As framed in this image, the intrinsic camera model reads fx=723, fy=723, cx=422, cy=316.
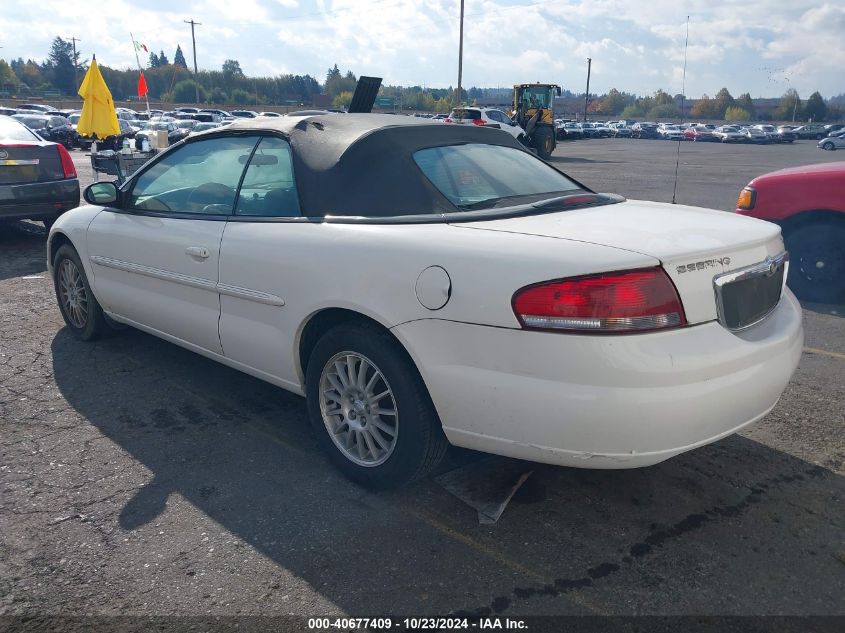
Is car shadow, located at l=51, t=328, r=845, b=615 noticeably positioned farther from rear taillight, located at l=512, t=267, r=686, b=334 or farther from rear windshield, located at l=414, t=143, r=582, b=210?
rear windshield, located at l=414, t=143, r=582, b=210

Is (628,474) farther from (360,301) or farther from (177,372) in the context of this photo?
(177,372)

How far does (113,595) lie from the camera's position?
250 centimetres

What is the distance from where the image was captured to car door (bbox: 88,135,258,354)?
12.5 feet

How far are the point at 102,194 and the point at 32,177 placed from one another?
4.81m

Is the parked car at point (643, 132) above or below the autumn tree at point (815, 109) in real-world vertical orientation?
below

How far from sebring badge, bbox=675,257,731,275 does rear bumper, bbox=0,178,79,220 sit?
8.02 meters

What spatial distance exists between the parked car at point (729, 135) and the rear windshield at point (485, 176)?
59691 millimetres

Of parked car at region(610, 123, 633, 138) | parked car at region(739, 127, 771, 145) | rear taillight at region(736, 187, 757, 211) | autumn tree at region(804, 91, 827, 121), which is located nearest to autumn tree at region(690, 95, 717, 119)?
autumn tree at region(804, 91, 827, 121)

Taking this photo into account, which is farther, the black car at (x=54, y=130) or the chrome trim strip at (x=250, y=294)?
the black car at (x=54, y=130)

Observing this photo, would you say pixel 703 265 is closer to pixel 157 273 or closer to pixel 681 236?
pixel 681 236

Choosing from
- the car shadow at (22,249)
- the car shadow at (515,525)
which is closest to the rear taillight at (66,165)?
the car shadow at (22,249)

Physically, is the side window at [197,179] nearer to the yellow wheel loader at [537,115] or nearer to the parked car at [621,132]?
the yellow wheel loader at [537,115]

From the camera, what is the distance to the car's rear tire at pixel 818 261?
20.7 feet

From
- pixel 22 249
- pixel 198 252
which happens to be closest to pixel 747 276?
pixel 198 252
